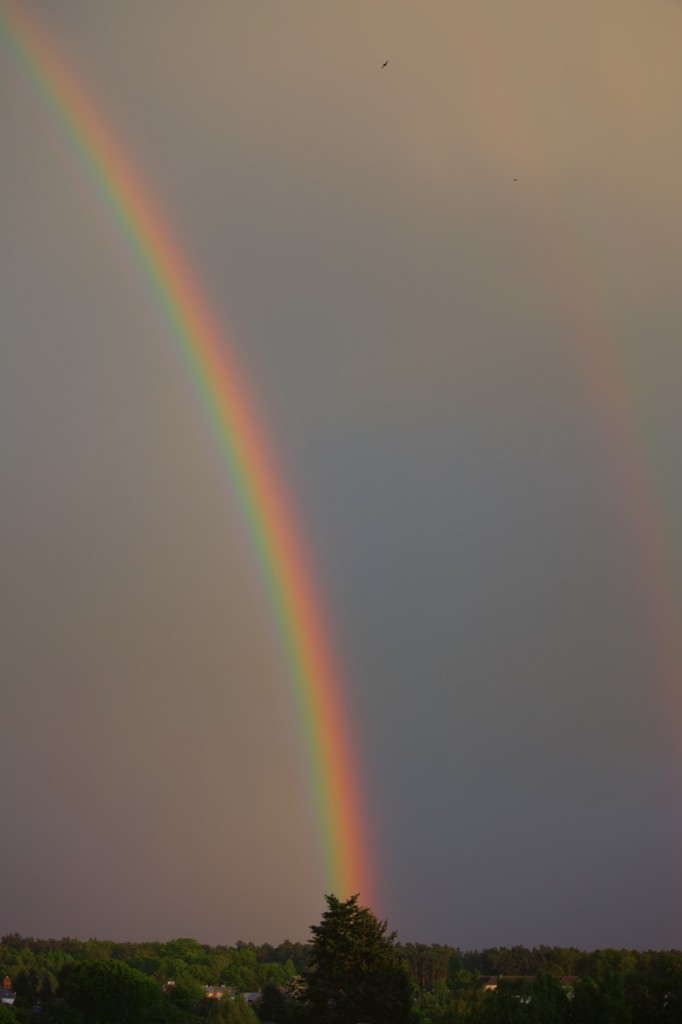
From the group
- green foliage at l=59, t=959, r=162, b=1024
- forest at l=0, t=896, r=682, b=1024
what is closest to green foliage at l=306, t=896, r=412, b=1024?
forest at l=0, t=896, r=682, b=1024

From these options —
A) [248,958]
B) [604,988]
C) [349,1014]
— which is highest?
[248,958]

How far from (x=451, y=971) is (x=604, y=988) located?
11963 cm

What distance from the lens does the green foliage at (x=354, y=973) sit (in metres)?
57.6

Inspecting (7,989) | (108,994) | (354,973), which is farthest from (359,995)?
(7,989)

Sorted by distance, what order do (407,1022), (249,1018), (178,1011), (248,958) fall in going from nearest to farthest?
(407,1022)
(249,1018)
(178,1011)
(248,958)

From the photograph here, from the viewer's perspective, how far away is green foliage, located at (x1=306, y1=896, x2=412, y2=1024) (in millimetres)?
57625

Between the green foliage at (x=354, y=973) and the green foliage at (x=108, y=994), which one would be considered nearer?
the green foliage at (x=354, y=973)

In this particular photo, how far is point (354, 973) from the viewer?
5988 centimetres

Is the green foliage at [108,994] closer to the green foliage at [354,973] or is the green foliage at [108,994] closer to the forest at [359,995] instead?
the forest at [359,995]

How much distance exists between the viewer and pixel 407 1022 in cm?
5747

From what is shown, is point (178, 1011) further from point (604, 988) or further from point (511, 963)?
point (511, 963)

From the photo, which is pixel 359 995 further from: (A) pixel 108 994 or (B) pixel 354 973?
(A) pixel 108 994

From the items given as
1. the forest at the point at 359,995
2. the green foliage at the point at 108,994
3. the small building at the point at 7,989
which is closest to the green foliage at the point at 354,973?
the forest at the point at 359,995

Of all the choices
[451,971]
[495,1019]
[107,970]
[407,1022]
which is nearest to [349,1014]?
[407,1022]
